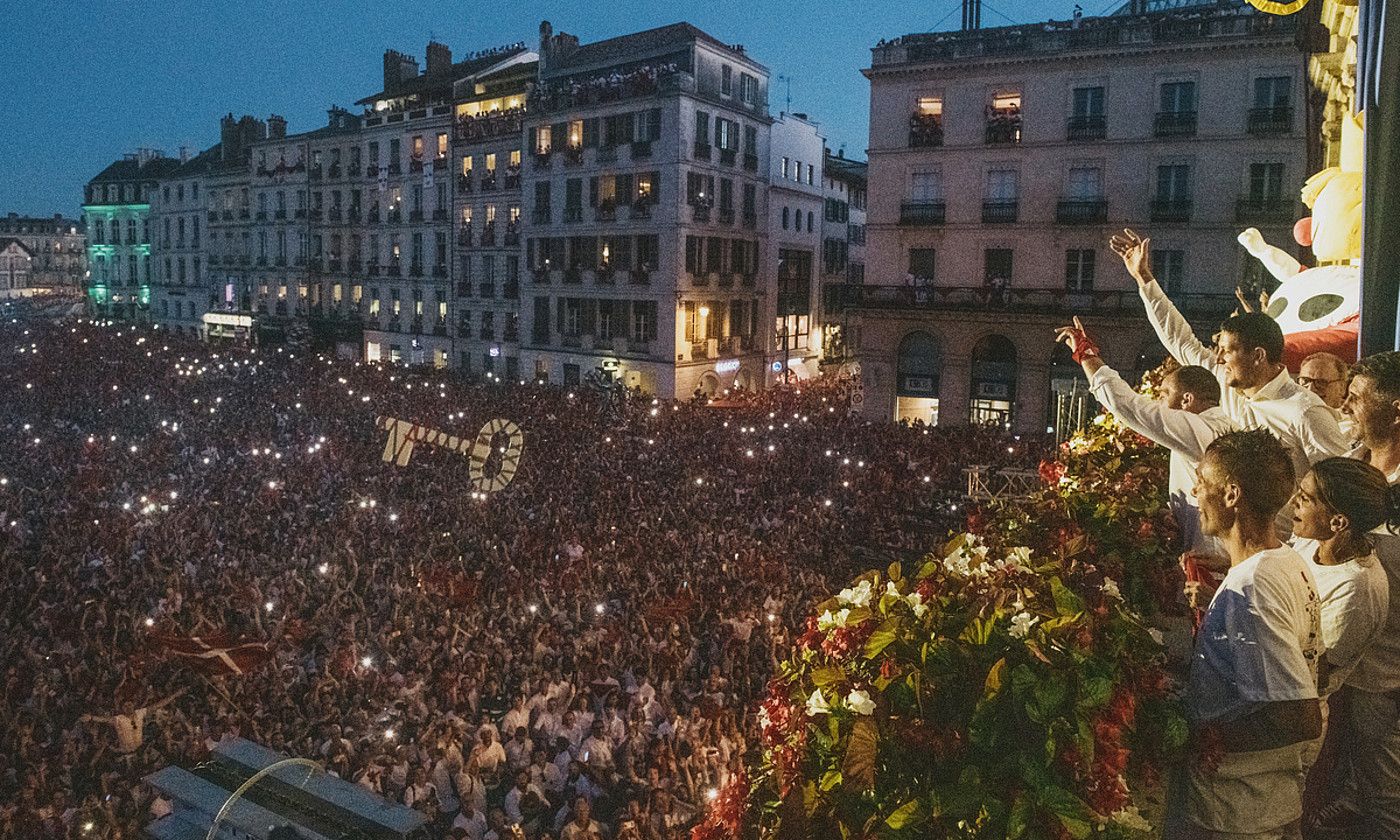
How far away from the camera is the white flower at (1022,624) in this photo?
3314mm

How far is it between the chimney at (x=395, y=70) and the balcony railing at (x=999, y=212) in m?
38.1

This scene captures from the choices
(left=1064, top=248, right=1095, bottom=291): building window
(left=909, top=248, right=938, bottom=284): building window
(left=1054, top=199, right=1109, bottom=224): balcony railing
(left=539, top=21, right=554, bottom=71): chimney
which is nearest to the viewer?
(left=1054, top=199, right=1109, bottom=224): balcony railing

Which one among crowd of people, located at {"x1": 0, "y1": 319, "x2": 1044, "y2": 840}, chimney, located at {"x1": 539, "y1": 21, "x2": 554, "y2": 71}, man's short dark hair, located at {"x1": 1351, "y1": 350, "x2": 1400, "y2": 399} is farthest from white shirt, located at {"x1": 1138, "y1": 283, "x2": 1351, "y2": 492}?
chimney, located at {"x1": 539, "y1": 21, "x2": 554, "y2": 71}

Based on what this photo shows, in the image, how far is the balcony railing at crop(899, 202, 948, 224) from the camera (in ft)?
116

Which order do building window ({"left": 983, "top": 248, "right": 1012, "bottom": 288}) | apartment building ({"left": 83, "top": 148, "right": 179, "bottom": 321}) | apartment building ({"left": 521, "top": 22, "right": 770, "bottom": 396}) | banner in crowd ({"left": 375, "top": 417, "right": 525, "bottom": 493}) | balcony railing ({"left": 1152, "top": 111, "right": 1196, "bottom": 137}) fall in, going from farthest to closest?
apartment building ({"left": 83, "top": 148, "right": 179, "bottom": 321}), apartment building ({"left": 521, "top": 22, "right": 770, "bottom": 396}), building window ({"left": 983, "top": 248, "right": 1012, "bottom": 288}), balcony railing ({"left": 1152, "top": 111, "right": 1196, "bottom": 137}), banner in crowd ({"left": 375, "top": 417, "right": 525, "bottom": 493})

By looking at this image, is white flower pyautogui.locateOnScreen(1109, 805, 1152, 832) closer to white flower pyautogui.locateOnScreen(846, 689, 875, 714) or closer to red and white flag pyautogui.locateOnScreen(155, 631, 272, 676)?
white flower pyautogui.locateOnScreen(846, 689, 875, 714)

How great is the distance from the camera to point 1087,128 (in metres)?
32.9

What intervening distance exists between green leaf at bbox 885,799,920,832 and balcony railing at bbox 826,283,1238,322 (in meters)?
31.6

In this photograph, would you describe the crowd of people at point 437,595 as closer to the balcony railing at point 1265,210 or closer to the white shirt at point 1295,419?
the white shirt at point 1295,419

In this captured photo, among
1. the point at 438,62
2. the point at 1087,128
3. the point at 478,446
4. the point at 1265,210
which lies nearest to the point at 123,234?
the point at 438,62

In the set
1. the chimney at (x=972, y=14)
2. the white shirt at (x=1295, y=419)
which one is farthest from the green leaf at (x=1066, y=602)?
the chimney at (x=972, y=14)

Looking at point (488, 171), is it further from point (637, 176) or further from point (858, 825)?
point (858, 825)

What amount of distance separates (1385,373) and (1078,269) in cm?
3117

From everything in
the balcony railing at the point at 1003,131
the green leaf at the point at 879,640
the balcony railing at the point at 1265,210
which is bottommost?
the green leaf at the point at 879,640
